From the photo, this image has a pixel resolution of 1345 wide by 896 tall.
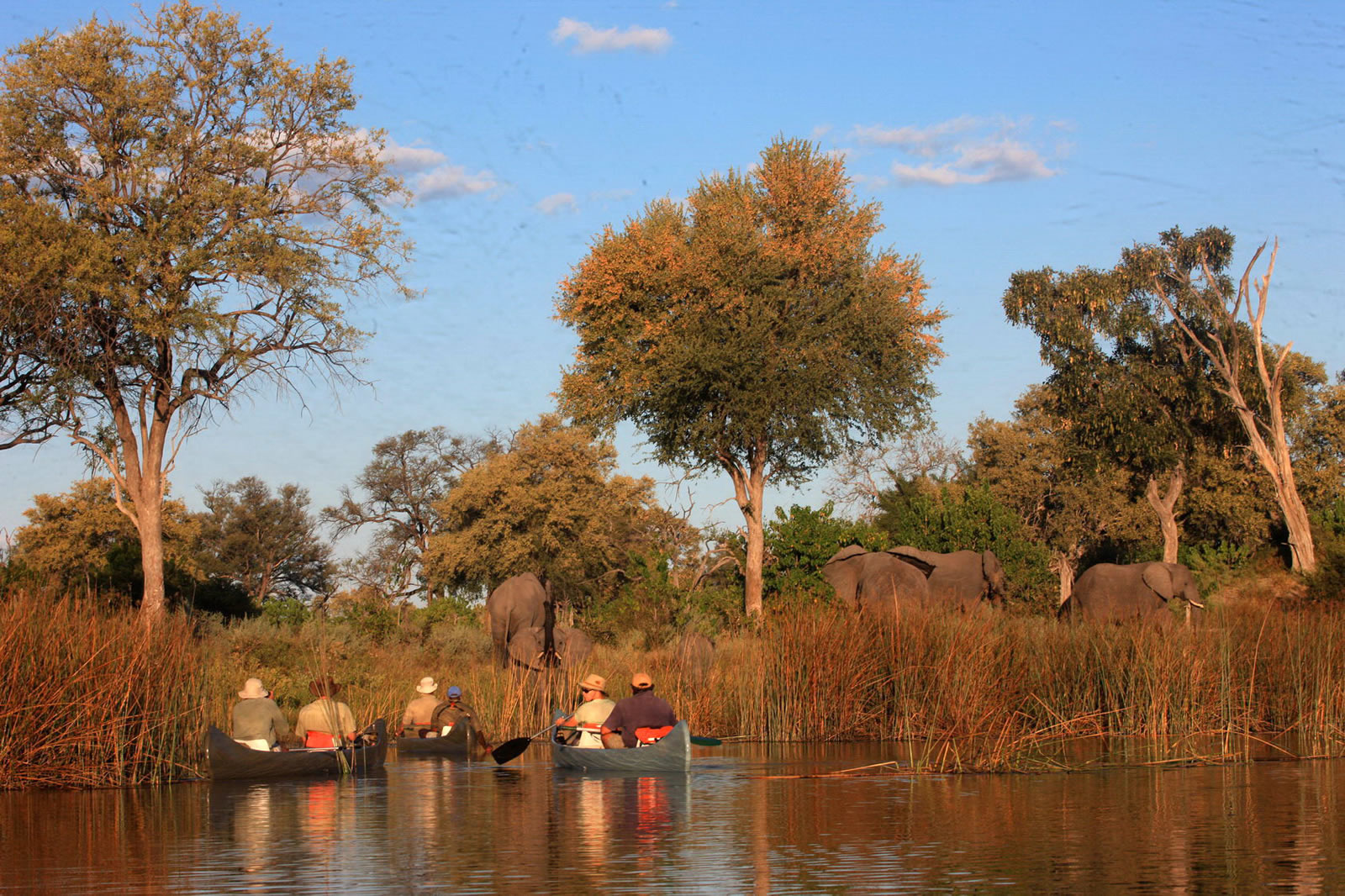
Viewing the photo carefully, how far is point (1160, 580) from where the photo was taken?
116ft

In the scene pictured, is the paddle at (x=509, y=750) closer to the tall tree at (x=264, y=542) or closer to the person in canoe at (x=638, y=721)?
the person in canoe at (x=638, y=721)

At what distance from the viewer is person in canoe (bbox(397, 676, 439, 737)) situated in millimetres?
21891

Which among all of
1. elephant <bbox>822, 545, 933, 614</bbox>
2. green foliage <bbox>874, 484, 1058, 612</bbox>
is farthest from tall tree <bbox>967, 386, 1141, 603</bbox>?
elephant <bbox>822, 545, 933, 614</bbox>

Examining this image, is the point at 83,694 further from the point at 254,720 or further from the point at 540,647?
the point at 540,647

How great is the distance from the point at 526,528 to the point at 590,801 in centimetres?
3341

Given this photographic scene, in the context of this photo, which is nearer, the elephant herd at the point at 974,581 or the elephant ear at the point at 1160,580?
the elephant herd at the point at 974,581

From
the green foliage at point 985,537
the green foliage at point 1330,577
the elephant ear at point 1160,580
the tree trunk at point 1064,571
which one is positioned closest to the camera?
the green foliage at point 1330,577

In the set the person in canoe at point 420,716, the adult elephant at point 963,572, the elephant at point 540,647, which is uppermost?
the adult elephant at point 963,572

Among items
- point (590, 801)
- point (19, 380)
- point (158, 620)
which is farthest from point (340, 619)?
point (590, 801)

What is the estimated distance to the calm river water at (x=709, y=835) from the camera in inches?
377

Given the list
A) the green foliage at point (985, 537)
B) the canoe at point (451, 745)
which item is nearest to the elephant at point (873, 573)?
the green foliage at point (985, 537)

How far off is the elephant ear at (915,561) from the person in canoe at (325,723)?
18886mm

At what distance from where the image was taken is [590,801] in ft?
49.7

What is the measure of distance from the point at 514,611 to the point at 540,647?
90 cm
